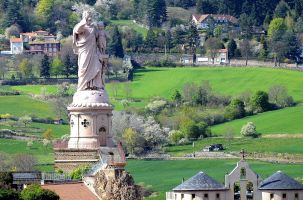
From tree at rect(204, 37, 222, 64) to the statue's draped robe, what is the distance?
101 m

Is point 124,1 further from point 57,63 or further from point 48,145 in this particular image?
point 48,145

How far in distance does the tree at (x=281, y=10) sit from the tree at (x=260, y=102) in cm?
5657

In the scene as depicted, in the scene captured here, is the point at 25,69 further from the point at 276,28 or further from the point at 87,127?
the point at 87,127

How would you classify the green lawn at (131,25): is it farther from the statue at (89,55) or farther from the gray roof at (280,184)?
the gray roof at (280,184)

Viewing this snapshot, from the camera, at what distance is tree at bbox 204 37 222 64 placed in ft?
527

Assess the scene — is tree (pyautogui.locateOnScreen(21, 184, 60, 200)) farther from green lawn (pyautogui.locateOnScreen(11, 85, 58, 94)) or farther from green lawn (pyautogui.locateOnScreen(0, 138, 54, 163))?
green lawn (pyautogui.locateOnScreen(11, 85, 58, 94))

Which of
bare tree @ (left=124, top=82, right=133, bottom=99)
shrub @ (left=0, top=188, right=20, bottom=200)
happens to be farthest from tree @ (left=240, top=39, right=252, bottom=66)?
shrub @ (left=0, top=188, right=20, bottom=200)

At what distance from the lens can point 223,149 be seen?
106688mm

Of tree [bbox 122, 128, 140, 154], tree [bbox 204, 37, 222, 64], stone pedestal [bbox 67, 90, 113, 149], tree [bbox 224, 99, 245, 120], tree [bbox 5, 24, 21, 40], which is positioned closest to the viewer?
stone pedestal [bbox 67, 90, 113, 149]

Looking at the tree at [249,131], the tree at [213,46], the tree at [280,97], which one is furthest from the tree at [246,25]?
the tree at [249,131]

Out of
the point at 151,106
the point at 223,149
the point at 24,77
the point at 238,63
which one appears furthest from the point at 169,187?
the point at 238,63

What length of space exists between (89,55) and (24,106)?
220ft

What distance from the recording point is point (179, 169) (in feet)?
300

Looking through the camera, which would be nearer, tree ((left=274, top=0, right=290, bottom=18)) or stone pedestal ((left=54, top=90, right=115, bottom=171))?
stone pedestal ((left=54, top=90, right=115, bottom=171))
